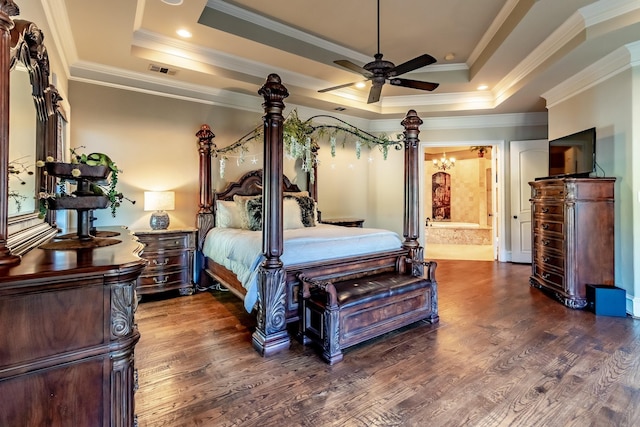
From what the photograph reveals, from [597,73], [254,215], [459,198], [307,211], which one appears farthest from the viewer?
[459,198]

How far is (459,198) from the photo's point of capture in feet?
35.4

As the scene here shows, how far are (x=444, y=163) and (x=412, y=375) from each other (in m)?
9.13

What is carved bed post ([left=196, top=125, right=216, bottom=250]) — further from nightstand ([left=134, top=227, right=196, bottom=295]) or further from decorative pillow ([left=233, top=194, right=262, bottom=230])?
decorative pillow ([left=233, top=194, right=262, bottom=230])

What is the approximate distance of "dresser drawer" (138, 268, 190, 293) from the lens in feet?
12.6

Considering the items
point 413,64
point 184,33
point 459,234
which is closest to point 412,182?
point 413,64

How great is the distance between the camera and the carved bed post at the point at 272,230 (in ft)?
8.69

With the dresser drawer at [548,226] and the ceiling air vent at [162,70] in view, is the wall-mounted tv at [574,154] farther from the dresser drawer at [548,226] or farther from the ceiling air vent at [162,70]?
the ceiling air vent at [162,70]

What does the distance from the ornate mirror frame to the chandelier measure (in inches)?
387

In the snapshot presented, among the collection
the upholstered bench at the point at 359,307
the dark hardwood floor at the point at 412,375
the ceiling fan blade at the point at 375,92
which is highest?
the ceiling fan blade at the point at 375,92

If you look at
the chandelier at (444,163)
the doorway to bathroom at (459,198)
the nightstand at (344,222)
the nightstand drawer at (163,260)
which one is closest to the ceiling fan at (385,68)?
the nightstand at (344,222)

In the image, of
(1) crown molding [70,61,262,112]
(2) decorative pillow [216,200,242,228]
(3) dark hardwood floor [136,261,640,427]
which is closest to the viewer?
(3) dark hardwood floor [136,261,640,427]

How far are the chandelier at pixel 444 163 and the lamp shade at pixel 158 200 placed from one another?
8.52 metres

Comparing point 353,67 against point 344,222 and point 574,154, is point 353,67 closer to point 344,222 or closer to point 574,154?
point 344,222

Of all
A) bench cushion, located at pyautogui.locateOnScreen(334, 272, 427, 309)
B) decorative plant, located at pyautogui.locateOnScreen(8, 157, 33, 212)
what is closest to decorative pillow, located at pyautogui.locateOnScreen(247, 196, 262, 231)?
bench cushion, located at pyautogui.locateOnScreen(334, 272, 427, 309)
